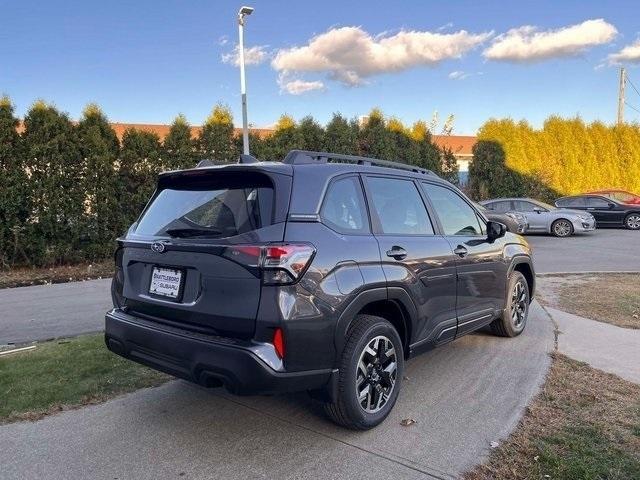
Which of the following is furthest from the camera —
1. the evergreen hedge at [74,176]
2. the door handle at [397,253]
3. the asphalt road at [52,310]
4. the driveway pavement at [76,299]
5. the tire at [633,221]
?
the tire at [633,221]

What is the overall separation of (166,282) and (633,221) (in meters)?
22.0

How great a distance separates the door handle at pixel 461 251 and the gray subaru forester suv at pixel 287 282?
23 centimetres

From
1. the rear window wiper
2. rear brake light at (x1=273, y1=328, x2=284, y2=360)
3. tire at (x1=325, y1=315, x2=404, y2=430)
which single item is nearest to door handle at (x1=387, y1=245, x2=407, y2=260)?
tire at (x1=325, y1=315, x2=404, y2=430)

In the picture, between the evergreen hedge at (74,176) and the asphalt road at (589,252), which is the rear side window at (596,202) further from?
the evergreen hedge at (74,176)

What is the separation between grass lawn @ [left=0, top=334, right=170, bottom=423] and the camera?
4.16m

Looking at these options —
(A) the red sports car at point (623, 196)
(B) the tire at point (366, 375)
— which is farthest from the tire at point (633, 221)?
(B) the tire at point (366, 375)

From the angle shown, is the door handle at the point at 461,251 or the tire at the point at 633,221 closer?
the door handle at the point at 461,251

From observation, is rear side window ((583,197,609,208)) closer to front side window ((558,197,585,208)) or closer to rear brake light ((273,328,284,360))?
front side window ((558,197,585,208))

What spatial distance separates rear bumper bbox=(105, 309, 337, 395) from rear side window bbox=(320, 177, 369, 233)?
0.95 m

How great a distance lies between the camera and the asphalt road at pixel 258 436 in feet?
10.5

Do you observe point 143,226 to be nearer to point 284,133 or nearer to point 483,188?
point 284,133

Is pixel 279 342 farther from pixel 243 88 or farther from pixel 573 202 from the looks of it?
pixel 573 202

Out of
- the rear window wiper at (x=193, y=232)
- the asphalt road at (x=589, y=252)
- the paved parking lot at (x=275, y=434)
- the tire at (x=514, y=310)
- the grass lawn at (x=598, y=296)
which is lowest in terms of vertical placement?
the asphalt road at (x=589, y=252)

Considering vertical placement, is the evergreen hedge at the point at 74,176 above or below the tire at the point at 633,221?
above
